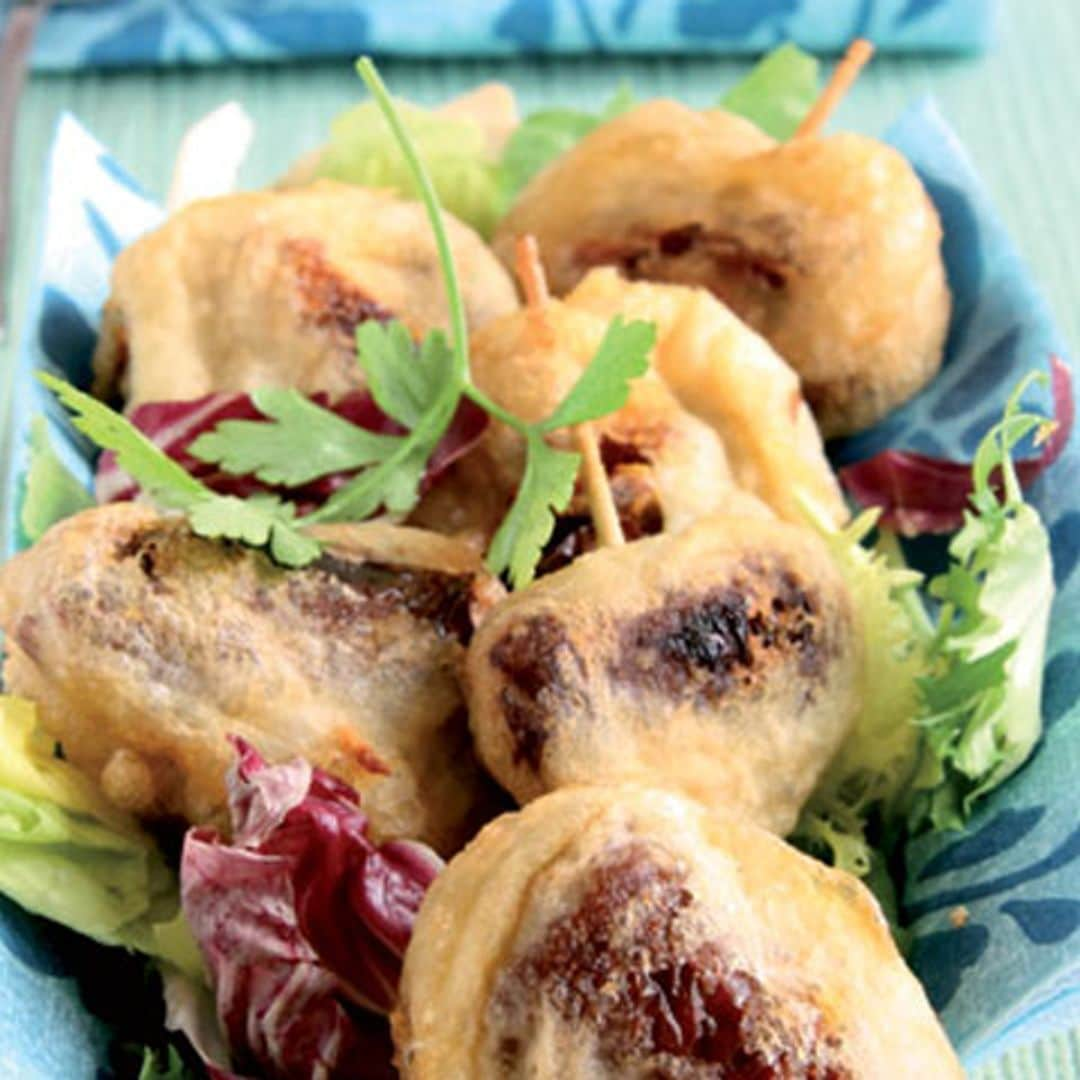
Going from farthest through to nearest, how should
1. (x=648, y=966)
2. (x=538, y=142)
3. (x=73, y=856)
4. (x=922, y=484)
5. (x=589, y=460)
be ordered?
(x=538, y=142) < (x=922, y=484) < (x=589, y=460) < (x=73, y=856) < (x=648, y=966)

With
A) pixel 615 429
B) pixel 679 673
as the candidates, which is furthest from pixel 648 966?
pixel 615 429

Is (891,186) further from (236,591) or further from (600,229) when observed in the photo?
(236,591)

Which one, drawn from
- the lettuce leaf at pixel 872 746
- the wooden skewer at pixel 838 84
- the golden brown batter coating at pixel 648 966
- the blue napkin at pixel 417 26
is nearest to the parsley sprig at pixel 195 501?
the golden brown batter coating at pixel 648 966

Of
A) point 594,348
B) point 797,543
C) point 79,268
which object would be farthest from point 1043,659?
point 79,268

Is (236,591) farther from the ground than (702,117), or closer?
closer

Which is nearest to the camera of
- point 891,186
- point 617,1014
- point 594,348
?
point 617,1014

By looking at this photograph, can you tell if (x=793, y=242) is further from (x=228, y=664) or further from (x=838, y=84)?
(x=228, y=664)
